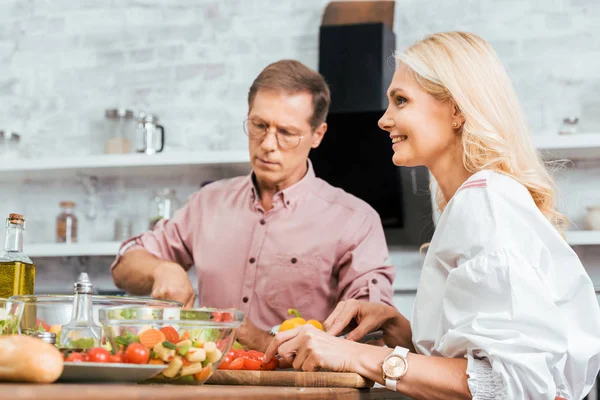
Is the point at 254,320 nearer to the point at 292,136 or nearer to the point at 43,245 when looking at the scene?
the point at 292,136

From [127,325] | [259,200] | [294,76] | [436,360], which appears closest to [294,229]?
[259,200]

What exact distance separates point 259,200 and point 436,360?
4.34ft

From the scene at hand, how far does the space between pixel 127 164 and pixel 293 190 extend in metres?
1.65

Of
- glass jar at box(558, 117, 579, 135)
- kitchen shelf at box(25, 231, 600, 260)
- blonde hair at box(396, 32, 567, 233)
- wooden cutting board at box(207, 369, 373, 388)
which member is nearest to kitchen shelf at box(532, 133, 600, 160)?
glass jar at box(558, 117, 579, 135)

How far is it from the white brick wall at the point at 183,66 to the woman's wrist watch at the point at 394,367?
100 inches

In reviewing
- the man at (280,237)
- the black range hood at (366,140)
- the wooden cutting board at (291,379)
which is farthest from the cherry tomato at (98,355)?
the black range hood at (366,140)

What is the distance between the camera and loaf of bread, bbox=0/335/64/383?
2.80ft

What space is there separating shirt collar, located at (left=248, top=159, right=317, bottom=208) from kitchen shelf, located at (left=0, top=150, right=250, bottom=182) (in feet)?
3.95

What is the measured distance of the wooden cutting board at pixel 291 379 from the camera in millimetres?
1364

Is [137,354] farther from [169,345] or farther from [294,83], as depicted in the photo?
[294,83]

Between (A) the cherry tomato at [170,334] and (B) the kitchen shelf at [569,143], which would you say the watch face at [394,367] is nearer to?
(A) the cherry tomato at [170,334]

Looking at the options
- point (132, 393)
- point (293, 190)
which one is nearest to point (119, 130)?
point (293, 190)

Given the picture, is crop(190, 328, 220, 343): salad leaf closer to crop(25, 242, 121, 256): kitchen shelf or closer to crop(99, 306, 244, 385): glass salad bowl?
crop(99, 306, 244, 385): glass salad bowl

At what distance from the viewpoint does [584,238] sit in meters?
3.51
